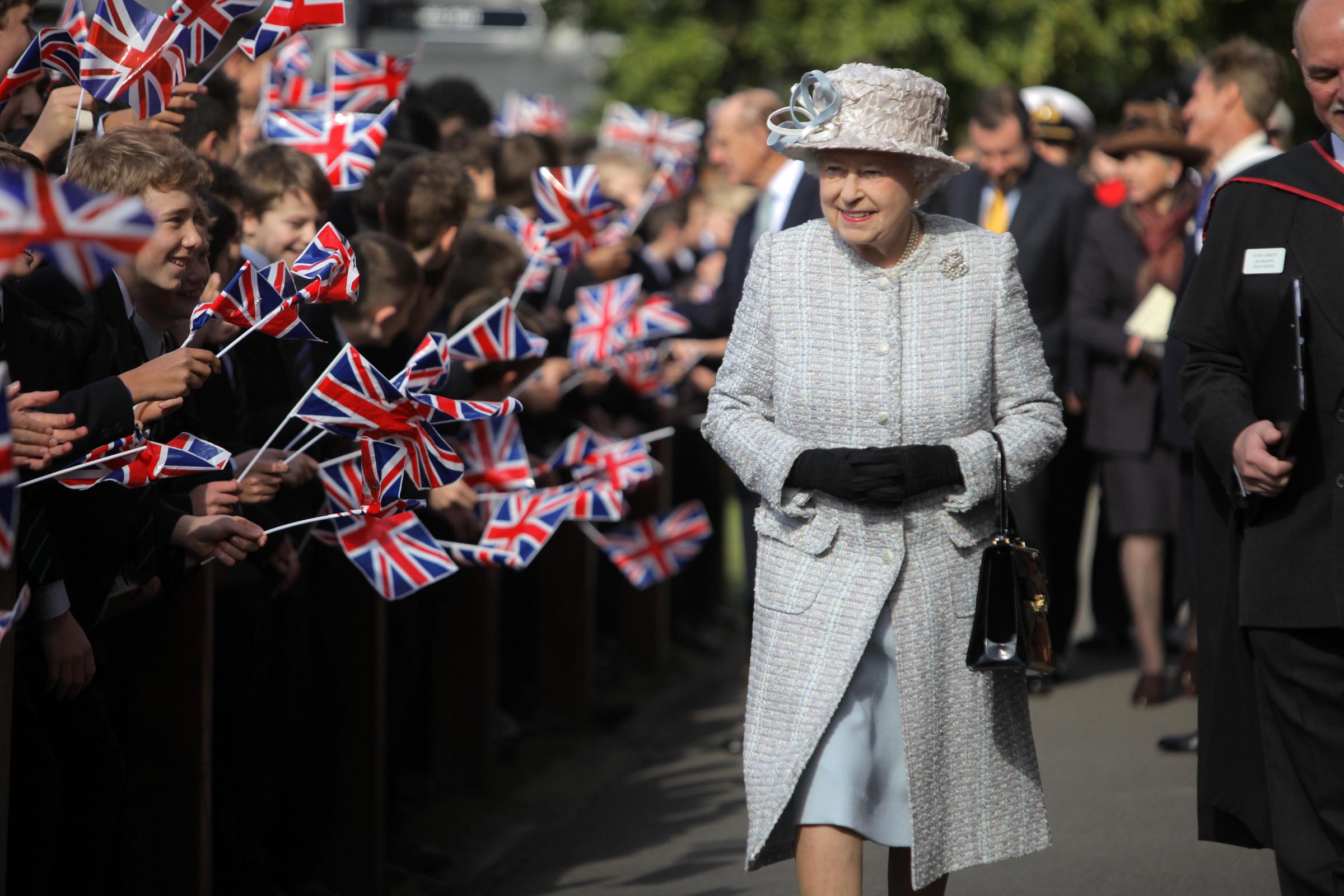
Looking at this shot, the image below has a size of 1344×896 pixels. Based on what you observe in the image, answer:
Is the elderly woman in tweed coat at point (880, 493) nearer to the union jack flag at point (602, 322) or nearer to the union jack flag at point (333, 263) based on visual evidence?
the union jack flag at point (333, 263)

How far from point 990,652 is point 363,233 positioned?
2415 millimetres

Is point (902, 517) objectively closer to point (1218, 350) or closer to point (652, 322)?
point (1218, 350)

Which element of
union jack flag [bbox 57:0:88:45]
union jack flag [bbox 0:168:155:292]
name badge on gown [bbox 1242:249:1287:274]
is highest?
union jack flag [bbox 57:0:88:45]

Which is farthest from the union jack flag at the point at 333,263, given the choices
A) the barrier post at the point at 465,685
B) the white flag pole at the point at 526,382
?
the barrier post at the point at 465,685

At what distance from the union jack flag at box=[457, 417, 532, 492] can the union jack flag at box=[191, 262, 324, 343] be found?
82.4 inches

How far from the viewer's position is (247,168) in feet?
19.1

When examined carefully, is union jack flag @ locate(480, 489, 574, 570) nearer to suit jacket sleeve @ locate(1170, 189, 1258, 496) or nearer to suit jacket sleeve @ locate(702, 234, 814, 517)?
suit jacket sleeve @ locate(702, 234, 814, 517)

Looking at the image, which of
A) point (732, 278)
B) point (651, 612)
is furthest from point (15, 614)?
point (651, 612)

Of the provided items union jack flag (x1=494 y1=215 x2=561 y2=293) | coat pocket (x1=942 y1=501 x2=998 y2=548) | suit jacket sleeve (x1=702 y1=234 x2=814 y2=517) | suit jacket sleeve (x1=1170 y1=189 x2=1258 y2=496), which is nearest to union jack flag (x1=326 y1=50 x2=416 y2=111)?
union jack flag (x1=494 y1=215 x2=561 y2=293)

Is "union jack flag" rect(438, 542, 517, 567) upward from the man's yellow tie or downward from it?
downward

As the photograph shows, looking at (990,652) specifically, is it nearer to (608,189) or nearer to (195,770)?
(195,770)

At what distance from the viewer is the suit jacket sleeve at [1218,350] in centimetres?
446

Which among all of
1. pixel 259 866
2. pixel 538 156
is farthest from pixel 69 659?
pixel 538 156

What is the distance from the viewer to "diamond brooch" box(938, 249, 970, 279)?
455 centimetres
